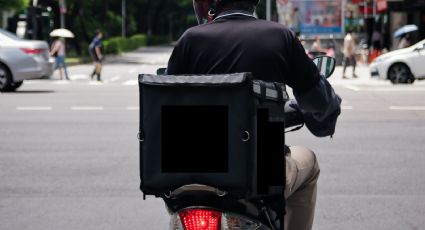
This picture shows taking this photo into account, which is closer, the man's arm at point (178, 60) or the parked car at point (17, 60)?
the man's arm at point (178, 60)

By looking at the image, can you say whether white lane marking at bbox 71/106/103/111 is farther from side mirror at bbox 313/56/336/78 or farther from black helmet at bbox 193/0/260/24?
side mirror at bbox 313/56/336/78

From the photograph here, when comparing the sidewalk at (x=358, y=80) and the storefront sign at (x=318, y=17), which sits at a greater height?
the storefront sign at (x=318, y=17)

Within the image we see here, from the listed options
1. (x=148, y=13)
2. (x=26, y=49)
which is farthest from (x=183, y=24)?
(x=26, y=49)

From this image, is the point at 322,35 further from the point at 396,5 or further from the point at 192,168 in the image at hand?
the point at 192,168

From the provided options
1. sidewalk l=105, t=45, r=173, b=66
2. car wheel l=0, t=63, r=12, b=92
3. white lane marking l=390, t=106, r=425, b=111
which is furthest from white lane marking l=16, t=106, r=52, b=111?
sidewalk l=105, t=45, r=173, b=66

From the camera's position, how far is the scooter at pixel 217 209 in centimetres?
353

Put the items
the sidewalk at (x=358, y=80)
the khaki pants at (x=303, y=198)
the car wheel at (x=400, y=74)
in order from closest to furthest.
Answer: the khaki pants at (x=303, y=198)
the car wheel at (x=400, y=74)
the sidewalk at (x=358, y=80)

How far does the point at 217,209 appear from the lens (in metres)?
3.56

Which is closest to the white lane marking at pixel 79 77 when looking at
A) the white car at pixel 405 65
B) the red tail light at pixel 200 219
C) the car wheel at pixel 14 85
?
the car wheel at pixel 14 85

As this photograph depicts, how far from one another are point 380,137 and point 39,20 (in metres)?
26.7

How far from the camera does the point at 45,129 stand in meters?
14.5

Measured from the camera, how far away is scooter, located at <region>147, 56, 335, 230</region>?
3.53 meters

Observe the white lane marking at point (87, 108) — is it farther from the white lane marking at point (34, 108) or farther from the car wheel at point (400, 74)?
the car wheel at point (400, 74)

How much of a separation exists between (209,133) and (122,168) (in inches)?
268
